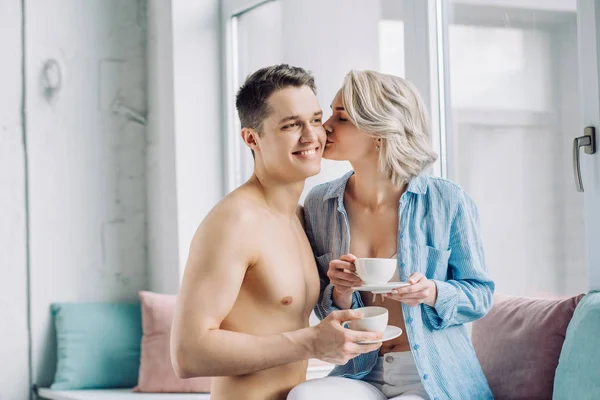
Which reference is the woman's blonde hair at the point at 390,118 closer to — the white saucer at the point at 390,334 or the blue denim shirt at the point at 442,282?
the blue denim shirt at the point at 442,282

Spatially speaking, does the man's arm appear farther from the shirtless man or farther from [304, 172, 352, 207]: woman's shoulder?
[304, 172, 352, 207]: woman's shoulder

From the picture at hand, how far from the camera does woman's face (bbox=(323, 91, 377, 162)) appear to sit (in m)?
2.12

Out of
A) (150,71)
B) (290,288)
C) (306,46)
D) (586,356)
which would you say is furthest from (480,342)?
(150,71)

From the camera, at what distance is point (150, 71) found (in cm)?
397

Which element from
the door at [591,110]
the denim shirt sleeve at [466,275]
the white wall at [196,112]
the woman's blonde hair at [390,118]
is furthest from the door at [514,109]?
the white wall at [196,112]

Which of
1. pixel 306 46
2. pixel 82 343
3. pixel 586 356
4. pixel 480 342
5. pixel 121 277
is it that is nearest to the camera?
pixel 586 356

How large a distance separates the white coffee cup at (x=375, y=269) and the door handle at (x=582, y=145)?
65 cm

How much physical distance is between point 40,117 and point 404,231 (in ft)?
7.51

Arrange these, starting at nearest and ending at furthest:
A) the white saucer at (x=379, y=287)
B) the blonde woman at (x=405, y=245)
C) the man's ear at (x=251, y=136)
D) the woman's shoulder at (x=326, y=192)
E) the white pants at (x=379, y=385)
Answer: the white saucer at (x=379, y=287)
the white pants at (x=379, y=385)
the blonde woman at (x=405, y=245)
the man's ear at (x=251, y=136)
the woman's shoulder at (x=326, y=192)

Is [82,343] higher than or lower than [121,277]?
lower

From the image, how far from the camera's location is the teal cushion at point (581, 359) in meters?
1.86

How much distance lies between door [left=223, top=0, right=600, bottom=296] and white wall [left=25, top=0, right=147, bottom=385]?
4.61 feet

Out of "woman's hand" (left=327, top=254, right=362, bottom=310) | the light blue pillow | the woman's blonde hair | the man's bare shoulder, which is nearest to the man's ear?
the man's bare shoulder

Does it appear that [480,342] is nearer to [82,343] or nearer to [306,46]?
[306,46]
